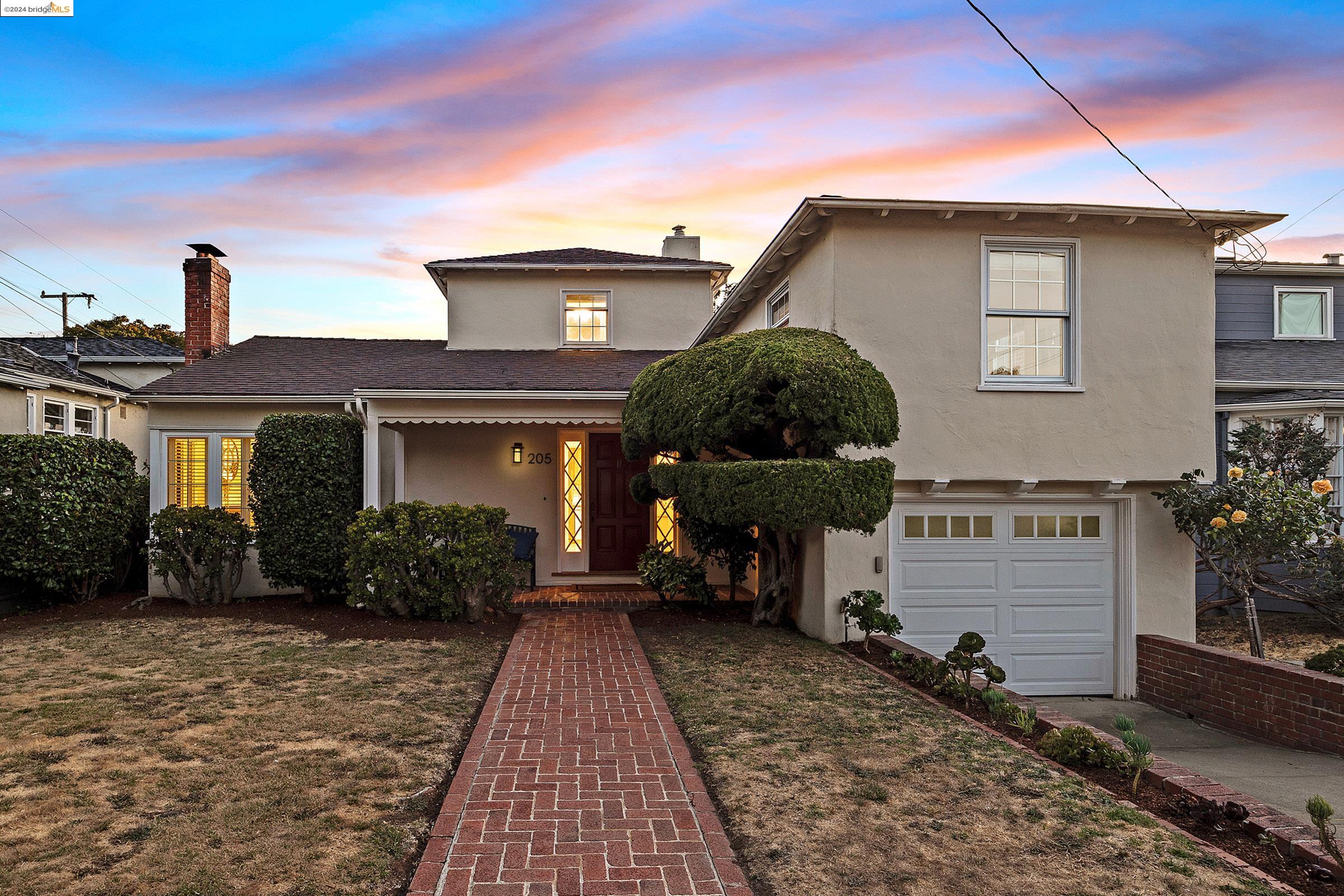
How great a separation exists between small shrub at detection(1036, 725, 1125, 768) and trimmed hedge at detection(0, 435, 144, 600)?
38.7 ft

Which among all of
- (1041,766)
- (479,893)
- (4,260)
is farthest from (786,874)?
(4,260)

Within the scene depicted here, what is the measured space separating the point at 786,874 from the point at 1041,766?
2283 millimetres

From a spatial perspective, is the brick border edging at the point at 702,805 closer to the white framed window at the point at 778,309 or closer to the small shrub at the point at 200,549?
the white framed window at the point at 778,309

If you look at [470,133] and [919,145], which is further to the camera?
[470,133]

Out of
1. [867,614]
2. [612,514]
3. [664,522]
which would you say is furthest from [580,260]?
[867,614]

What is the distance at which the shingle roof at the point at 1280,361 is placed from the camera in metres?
12.1

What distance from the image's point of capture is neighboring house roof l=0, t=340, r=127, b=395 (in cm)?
1262

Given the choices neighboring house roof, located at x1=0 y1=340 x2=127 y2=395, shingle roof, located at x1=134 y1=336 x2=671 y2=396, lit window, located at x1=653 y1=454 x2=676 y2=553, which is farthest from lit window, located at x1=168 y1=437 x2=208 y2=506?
lit window, located at x1=653 y1=454 x2=676 y2=553

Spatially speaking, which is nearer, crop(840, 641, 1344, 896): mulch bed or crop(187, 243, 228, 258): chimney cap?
crop(840, 641, 1344, 896): mulch bed

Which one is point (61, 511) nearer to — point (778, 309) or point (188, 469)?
point (188, 469)

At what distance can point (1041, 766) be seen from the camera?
4.66 meters

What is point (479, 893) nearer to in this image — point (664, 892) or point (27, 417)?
point (664, 892)

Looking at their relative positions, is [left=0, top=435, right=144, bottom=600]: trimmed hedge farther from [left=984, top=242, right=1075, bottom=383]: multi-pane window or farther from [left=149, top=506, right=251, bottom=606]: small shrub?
[left=984, top=242, right=1075, bottom=383]: multi-pane window

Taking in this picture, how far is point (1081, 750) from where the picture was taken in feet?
15.8
